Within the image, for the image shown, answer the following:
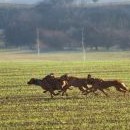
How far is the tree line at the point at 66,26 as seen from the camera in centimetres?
9588

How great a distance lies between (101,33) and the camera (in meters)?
101

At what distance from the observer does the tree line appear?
95875 millimetres

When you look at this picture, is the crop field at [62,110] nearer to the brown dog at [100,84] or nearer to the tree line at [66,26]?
A: the brown dog at [100,84]

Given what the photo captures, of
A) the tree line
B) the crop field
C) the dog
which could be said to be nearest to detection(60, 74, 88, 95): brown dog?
the dog

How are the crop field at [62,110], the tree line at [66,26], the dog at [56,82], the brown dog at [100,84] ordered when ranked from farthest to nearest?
the tree line at [66,26], the brown dog at [100,84], the dog at [56,82], the crop field at [62,110]

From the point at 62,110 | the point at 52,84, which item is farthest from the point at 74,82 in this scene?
the point at 62,110

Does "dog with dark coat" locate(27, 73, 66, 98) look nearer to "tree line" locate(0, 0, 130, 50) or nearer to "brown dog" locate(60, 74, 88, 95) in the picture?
"brown dog" locate(60, 74, 88, 95)

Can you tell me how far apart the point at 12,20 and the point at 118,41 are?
26584 mm

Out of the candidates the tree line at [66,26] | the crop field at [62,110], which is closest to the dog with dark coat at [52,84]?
the crop field at [62,110]

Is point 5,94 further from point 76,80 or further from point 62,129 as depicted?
point 62,129

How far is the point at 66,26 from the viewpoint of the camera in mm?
106062

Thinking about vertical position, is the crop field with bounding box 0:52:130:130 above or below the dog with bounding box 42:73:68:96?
below

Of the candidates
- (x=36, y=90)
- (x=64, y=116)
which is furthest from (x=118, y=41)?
(x=64, y=116)

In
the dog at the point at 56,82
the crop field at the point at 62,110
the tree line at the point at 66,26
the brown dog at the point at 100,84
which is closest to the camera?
the crop field at the point at 62,110
